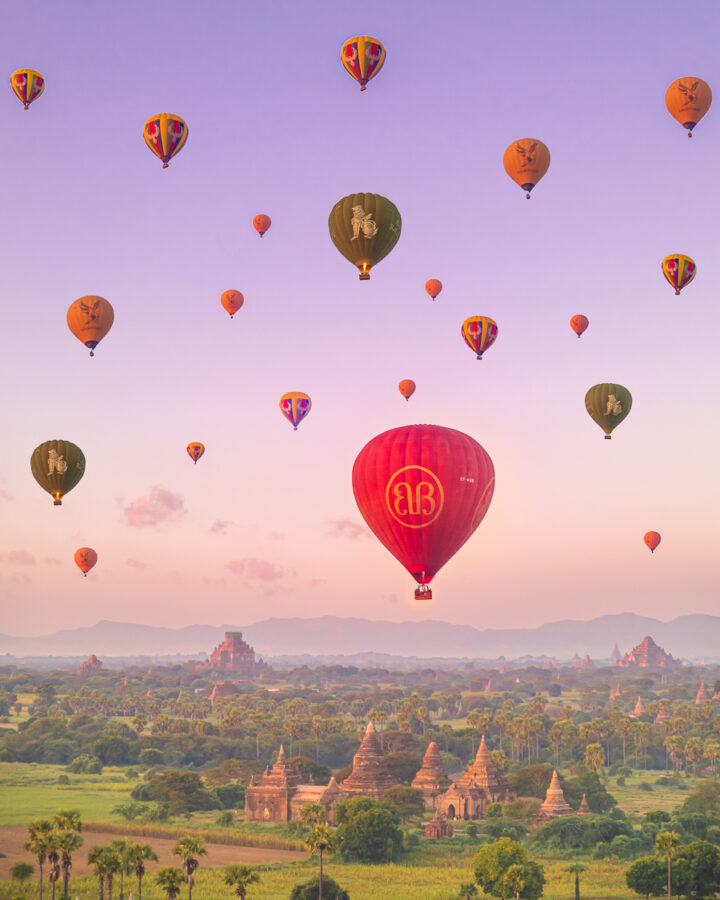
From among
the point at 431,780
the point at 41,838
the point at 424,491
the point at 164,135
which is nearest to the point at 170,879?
the point at 41,838

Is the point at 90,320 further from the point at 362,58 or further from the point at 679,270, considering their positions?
the point at 679,270

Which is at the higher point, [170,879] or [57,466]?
[57,466]

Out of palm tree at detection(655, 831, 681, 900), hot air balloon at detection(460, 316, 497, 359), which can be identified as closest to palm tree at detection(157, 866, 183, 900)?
palm tree at detection(655, 831, 681, 900)

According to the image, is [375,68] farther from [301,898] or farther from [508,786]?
[508,786]

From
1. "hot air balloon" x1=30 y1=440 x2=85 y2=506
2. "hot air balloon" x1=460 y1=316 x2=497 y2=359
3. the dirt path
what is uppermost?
"hot air balloon" x1=460 y1=316 x2=497 y2=359

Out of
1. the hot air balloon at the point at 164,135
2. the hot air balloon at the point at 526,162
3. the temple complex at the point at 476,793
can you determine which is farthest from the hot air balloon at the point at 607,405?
the temple complex at the point at 476,793

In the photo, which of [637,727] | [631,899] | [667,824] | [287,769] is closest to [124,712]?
[637,727]

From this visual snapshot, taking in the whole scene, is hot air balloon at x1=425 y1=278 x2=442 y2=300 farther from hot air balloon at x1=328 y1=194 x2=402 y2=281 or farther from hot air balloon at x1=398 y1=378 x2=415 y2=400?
hot air balloon at x1=328 y1=194 x2=402 y2=281
